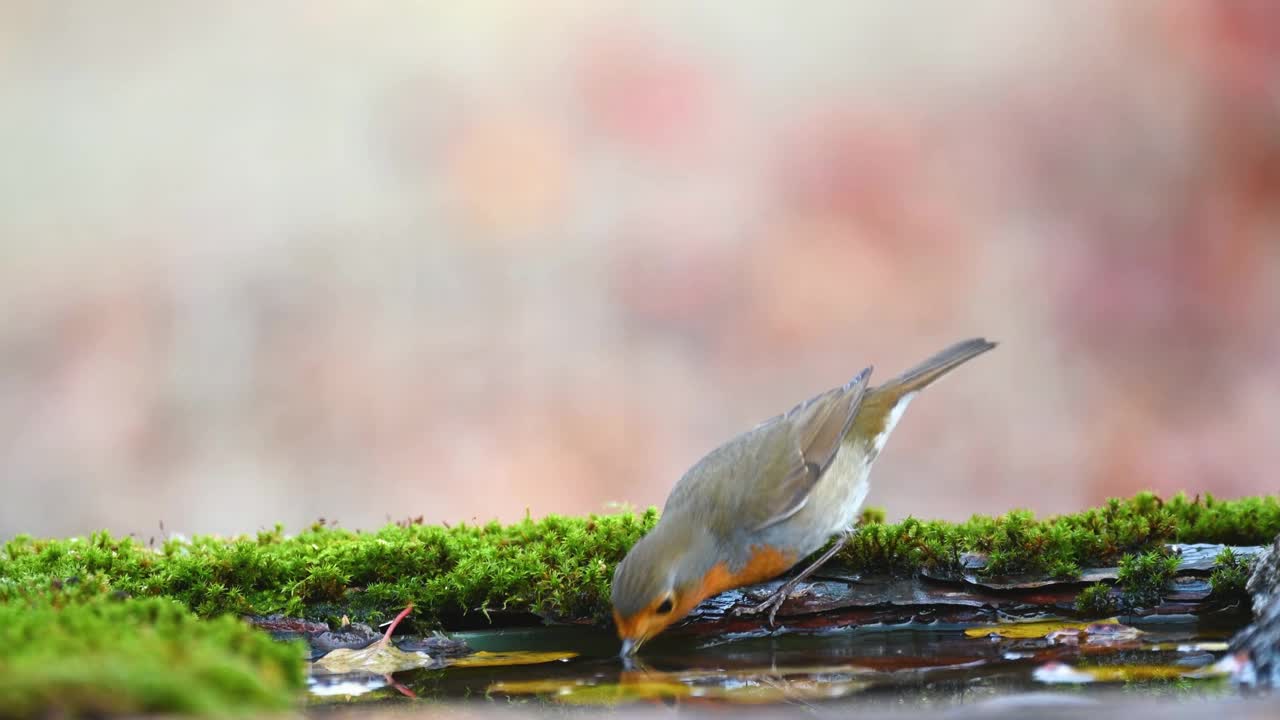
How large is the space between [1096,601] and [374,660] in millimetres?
2188

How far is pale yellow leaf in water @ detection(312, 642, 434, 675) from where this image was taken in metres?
3.06

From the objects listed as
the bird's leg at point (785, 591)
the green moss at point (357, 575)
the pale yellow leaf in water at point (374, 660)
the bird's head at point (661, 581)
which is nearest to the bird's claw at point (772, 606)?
the bird's leg at point (785, 591)

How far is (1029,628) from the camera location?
127 inches

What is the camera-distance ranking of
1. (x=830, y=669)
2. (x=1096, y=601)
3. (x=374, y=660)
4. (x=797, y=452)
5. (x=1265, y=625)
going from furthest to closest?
1. (x=797, y=452)
2. (x=1096, y=601)
3. (x=374, y=660)
4. (x=830, y=669)
5. (x=1265, y=625)

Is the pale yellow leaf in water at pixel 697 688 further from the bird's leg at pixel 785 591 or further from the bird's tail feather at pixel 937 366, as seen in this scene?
the bird's tail feather at pixel 937 366

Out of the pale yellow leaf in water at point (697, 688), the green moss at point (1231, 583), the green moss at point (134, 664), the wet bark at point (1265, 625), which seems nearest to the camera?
the green moss at point (134, 664)

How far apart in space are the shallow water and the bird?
18 cm

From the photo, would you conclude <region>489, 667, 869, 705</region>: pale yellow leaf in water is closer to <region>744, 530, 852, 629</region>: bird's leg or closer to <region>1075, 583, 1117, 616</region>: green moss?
<region>744, 530, 852, 629</region>: bird's leg

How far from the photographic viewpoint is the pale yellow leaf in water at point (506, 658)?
308 cm

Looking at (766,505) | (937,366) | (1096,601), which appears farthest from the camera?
(937,366)

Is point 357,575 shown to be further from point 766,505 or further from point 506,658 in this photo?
point 766,505

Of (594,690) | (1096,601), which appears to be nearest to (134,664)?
(594,690)

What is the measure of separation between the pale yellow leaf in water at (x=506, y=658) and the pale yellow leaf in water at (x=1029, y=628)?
1.22 meters

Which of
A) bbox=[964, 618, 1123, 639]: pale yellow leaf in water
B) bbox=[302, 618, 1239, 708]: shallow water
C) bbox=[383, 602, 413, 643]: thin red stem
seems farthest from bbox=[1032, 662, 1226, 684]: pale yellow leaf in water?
bbox=[383, 602, 413, 643]: thin red stem
